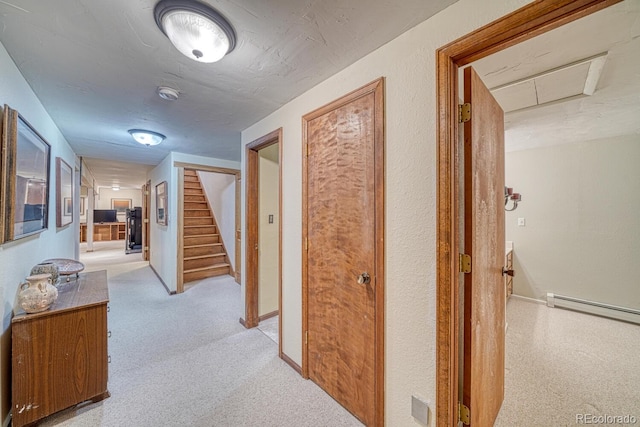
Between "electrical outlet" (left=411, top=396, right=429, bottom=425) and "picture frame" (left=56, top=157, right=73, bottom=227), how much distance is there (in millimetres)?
3725

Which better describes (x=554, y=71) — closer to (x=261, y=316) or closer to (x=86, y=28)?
(x=86, y=28)

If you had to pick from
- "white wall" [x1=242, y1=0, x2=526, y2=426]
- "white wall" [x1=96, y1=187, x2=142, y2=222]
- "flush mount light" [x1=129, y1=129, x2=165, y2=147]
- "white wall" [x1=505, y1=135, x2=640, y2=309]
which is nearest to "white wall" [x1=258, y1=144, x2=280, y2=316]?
"flush mount light" [x1=129, y1=129, x2=165, y2=147]

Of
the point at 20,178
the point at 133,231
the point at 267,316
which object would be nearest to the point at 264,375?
the point at 267,316

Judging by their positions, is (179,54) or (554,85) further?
(554,85)

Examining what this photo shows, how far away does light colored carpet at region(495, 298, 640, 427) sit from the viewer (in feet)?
5.19

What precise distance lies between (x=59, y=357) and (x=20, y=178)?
1.13 metres

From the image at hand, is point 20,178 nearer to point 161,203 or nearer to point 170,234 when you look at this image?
point 170,234

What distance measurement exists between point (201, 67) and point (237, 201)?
321 centimetres

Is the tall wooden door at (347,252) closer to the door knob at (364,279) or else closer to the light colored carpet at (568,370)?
the door knob at (364,279)

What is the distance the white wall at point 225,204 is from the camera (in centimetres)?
489

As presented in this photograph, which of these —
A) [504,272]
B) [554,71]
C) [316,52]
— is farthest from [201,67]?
[504,272]

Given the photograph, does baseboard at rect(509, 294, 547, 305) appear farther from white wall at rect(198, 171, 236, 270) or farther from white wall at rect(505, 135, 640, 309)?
white wall at rect(198, 171, 236, 270)

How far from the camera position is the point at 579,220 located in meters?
3.12

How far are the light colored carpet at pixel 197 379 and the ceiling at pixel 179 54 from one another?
2180 millimetres
